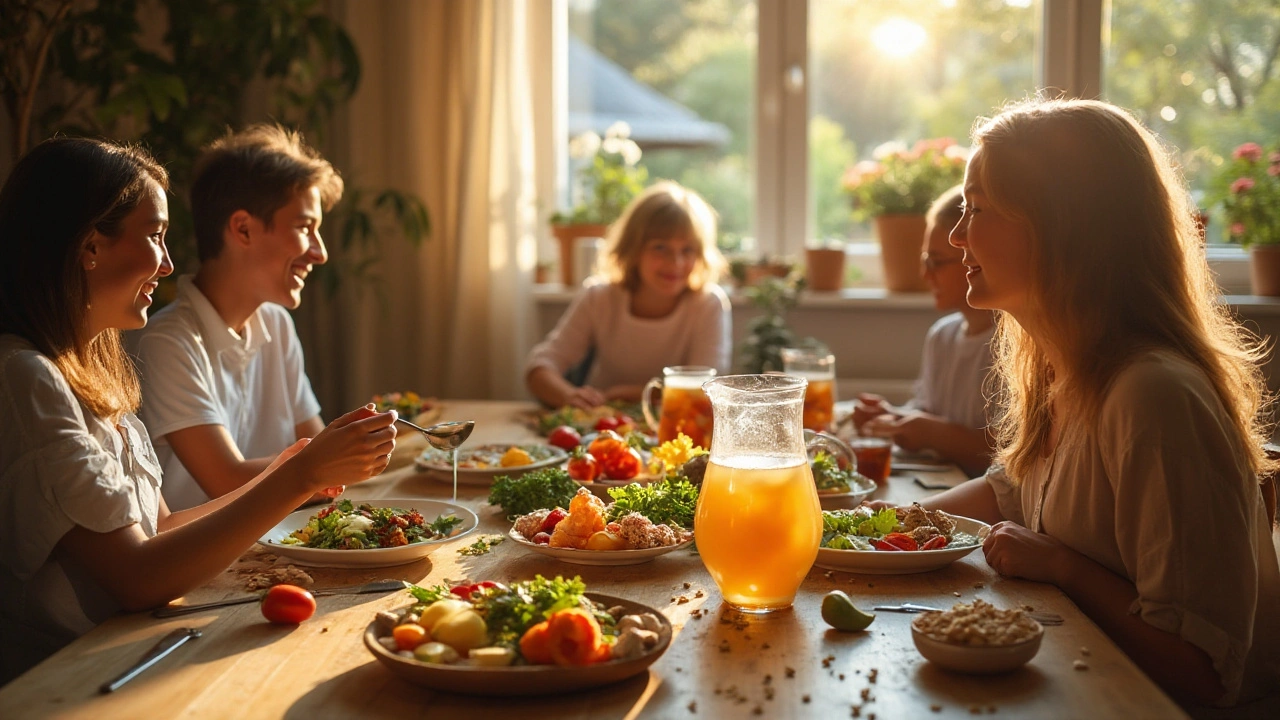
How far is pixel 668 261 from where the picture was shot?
3.53 m

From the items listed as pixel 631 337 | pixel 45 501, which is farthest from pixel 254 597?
pixel 631 337

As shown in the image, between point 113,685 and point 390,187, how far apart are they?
340 centimetres

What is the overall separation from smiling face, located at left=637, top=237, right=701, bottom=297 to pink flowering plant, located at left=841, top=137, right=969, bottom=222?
92 cm

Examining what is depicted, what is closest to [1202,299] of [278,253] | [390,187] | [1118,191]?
[1118,191]

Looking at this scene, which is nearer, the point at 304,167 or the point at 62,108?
the point at 304,167

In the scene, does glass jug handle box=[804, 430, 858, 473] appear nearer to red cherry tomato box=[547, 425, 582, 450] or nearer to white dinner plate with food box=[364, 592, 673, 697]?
red cherry tomato box=[547, 425, 582, 450]

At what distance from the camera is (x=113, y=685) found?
3.69ft

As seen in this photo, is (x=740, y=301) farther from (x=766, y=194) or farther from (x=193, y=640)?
(x=193, y=640)

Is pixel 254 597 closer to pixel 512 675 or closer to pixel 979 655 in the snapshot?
pixel 512 675

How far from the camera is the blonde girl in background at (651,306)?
139 inches

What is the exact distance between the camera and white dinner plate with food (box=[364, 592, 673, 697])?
1.08 metres

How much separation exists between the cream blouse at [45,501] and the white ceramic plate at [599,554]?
0.52 m

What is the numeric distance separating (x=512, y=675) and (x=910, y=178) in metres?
3.38

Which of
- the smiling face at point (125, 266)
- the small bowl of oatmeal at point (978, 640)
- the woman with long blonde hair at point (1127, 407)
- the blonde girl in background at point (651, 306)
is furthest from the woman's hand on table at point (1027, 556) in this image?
the blonde girl in background at point (651, 306)
